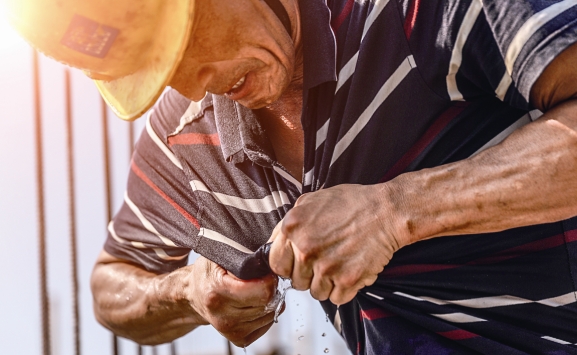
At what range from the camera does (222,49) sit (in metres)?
1.67

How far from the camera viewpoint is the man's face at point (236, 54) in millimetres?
1626

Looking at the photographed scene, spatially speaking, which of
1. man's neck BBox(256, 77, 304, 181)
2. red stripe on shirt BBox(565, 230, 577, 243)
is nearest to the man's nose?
man's neck BBox(256, 77, 304, 181)

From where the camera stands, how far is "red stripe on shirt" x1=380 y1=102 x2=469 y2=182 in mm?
1640

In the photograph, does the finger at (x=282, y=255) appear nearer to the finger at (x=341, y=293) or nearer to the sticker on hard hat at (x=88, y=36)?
the finger at (x=341, y=293)

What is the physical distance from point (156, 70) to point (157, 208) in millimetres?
932

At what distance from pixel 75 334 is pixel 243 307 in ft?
3.95

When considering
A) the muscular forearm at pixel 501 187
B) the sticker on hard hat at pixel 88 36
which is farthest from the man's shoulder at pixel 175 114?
the muscular forearm at pixel 501 187

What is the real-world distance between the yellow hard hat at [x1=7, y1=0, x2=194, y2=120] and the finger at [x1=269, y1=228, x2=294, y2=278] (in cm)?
48

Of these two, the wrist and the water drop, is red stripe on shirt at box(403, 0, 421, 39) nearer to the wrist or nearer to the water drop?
the wrist

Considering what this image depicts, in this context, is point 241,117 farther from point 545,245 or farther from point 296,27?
point 545,245

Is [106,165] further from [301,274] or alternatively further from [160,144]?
[301,274]

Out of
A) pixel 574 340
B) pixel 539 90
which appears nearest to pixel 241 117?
pixel 539 90

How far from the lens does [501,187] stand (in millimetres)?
1400

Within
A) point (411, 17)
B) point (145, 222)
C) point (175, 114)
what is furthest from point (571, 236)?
point (145, 222)
